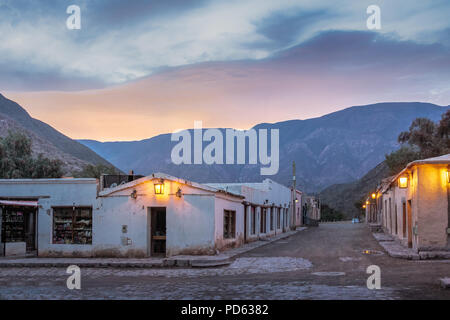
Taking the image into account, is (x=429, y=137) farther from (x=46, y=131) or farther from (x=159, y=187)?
(x=46, y=131)

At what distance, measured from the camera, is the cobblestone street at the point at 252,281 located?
1095 cm

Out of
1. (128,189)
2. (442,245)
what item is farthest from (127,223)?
A: (442,245)

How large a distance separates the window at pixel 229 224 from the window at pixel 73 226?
5938mm

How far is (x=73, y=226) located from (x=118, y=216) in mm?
2038

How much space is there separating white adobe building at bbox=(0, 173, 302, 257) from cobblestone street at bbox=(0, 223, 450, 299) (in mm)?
2767

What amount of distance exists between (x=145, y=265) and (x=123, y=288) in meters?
5.86

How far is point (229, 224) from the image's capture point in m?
24.7

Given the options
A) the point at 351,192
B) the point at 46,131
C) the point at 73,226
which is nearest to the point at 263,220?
the point at 73,226

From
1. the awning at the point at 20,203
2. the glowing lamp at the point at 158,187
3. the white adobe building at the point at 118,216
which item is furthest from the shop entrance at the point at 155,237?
the awning at the point at 20,203

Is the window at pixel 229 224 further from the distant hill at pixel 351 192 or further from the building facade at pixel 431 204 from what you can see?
the distant hill at pixel 351 192

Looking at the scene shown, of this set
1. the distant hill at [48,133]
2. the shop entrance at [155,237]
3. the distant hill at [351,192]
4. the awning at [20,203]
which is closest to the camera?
the awning at [20,203]

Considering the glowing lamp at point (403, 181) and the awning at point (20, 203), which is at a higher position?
the glowing lamp at point (403, 181)

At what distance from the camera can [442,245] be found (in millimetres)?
19000
